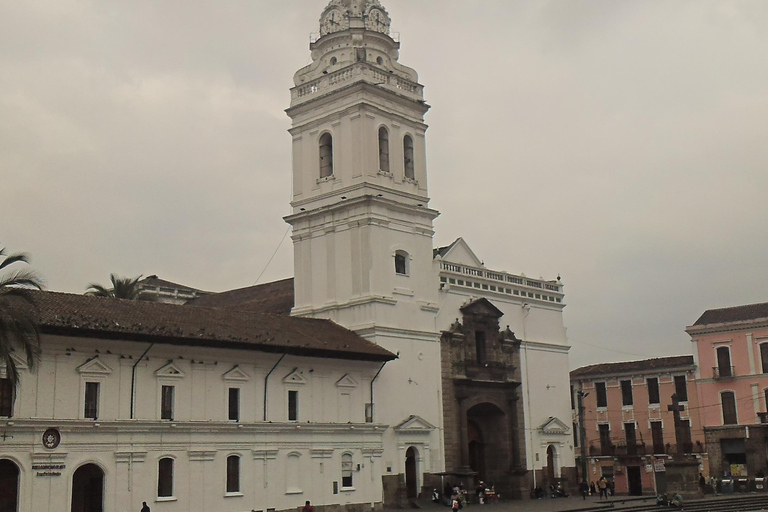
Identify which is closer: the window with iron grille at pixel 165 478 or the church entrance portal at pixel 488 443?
the window with iron grille at pixel 165 478

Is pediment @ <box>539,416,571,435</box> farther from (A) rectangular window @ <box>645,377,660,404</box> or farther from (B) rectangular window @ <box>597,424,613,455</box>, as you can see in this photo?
(B) rectangular window @ <box>597,424,613,455</box>

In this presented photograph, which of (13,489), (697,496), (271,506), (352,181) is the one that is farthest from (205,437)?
(697,496)

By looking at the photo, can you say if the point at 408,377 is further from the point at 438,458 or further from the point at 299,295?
the point at 299,295

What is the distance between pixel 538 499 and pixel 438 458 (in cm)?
710

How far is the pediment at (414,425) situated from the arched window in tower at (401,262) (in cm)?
694

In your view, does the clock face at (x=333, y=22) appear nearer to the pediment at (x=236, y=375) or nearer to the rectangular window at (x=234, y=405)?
the pediment at (x=236, y=375)

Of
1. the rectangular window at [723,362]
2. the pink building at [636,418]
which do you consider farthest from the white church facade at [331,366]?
the pink building at [636,418]

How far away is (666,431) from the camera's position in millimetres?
64375

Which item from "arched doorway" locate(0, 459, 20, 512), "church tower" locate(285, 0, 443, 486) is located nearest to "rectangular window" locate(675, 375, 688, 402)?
"church tower" locate(285, 0, 443, 486)

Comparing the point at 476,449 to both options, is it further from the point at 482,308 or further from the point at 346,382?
the point at 346,382

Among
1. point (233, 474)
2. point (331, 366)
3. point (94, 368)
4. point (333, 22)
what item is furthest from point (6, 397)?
point (333, 22)

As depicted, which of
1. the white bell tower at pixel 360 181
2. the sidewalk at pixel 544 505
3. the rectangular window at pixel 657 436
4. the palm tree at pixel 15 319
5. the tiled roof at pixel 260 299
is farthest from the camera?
the rectangular window at pixel 657 436

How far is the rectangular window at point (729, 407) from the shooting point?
60594 mm

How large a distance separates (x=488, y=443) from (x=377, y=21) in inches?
888
